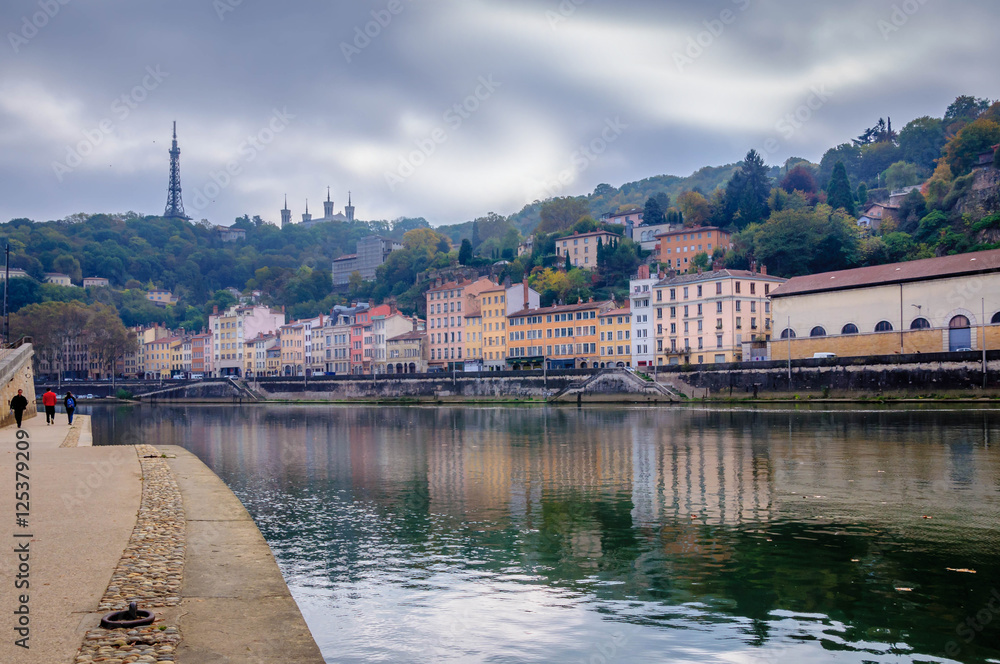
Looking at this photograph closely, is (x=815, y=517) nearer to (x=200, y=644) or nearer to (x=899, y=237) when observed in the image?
(x=200, y=644)

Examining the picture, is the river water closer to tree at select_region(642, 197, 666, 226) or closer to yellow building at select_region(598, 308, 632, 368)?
yellow building at select_region(598, 308, 632, 368)

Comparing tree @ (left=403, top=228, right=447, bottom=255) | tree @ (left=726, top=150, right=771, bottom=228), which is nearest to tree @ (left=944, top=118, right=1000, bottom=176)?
tree @ (left=726, top=150, right=771, bottom=228)

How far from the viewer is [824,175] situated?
176 m

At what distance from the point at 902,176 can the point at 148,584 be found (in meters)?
158

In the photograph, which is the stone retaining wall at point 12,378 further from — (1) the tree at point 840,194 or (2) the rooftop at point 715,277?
(1) the tree at point 840,194

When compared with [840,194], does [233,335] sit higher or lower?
lower

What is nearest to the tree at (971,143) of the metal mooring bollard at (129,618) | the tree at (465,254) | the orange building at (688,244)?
the orange building at (688,244)

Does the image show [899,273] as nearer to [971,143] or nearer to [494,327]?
[494,327]

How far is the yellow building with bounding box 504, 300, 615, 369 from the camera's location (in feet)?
305

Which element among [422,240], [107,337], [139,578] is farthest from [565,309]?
[139,578]

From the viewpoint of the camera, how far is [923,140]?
511 ft

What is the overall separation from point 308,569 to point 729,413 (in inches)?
1780

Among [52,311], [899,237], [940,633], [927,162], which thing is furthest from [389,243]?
[940,633]

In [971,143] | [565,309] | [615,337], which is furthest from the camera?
[971,143]
